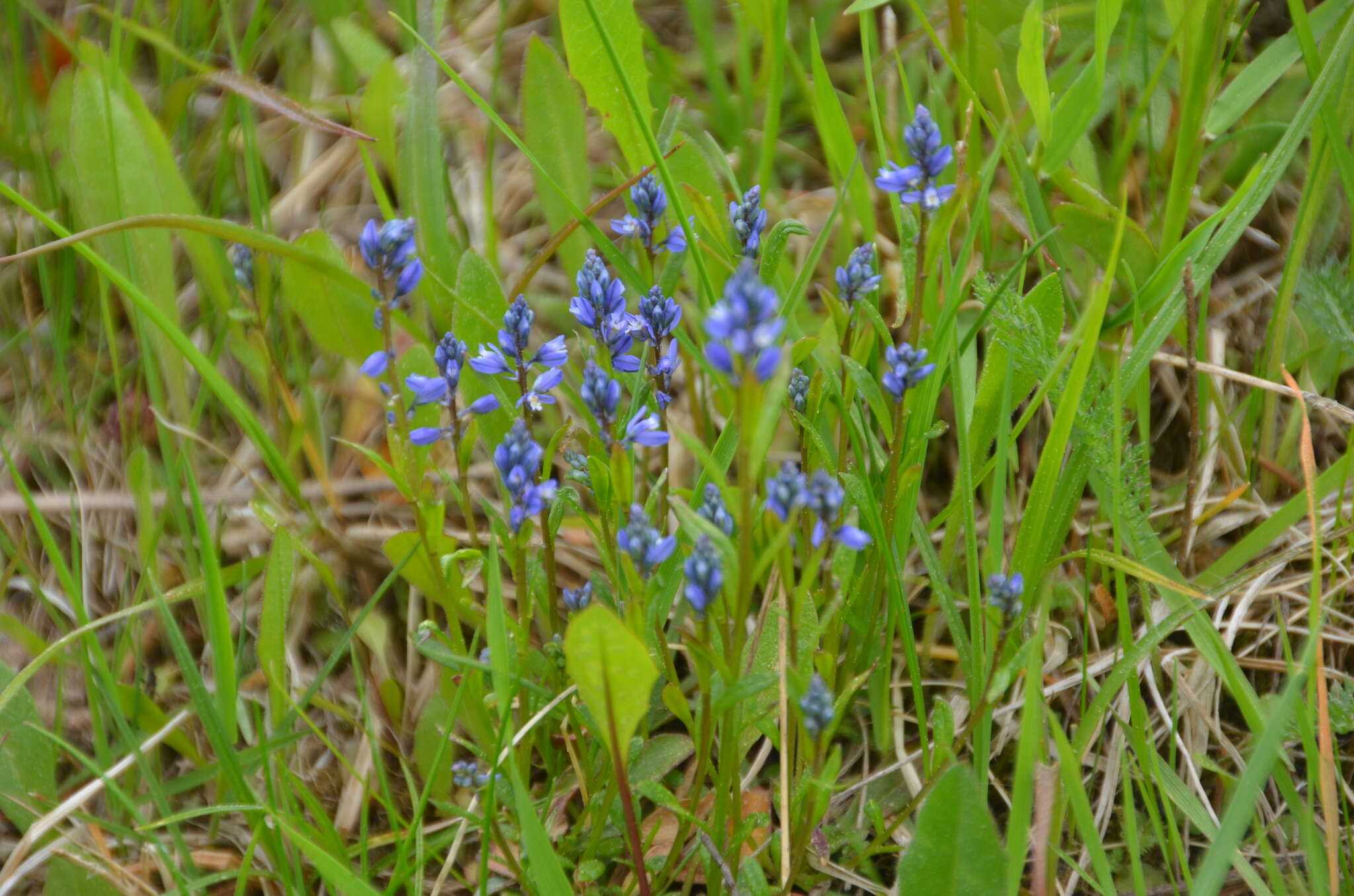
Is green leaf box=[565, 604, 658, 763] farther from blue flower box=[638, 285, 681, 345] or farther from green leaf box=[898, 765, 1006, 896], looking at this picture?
blue flower box=[638, 285, 681, 345]

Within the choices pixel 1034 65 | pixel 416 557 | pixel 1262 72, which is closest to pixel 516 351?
pixel 416 557

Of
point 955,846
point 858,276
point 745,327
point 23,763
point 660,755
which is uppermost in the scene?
point 858,276

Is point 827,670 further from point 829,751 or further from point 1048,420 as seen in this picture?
point 1048,420

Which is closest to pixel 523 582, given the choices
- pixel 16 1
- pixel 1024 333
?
pixel 1024 333

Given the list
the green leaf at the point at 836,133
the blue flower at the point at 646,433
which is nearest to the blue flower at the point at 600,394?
the blue flower at the point at 646,433

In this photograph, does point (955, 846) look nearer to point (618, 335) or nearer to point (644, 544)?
point (644, 544)

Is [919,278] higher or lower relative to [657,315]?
higher
